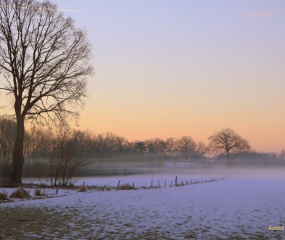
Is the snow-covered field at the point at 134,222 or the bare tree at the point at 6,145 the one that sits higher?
the bare tree at the point at 6,145

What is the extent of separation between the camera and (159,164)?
159625 millimetres

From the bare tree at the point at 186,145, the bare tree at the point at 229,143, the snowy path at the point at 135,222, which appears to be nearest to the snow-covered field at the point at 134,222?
the snowy path at the point at 135,222

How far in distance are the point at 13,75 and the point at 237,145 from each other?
104120mm

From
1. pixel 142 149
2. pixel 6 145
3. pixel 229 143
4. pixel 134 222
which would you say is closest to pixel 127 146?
pixel 142 149

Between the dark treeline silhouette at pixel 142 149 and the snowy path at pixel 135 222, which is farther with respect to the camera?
the dark treeline silhouette at pixel 142 149

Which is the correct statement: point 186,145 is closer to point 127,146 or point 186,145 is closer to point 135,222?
point 127,146

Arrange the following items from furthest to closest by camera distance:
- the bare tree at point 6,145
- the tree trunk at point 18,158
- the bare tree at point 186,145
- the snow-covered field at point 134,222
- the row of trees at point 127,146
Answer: the bare tree at point 186,145 < the row of trees at point 127,146 < the bare tree at point 6,145 < the tree trunk at point 18,158 < the snow-covered field at point 134,222

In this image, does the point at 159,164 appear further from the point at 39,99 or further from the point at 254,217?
the point at 254,217

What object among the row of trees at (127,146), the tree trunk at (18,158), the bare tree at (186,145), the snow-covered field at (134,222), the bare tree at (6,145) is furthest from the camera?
the bare tree at (186,145)

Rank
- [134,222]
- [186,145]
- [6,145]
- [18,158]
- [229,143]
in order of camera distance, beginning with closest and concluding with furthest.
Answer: [134,222] < [18,158] < [6,145] < [229,143] < [186,145]

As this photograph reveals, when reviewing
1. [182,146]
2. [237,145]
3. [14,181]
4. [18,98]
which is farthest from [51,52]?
[182,146]

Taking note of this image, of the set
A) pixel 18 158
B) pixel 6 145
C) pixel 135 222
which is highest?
pixel 6 145

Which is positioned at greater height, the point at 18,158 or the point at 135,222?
the point at 18,158

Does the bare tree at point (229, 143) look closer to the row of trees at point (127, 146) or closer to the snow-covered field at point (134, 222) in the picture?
the row of trees at point (127, 146)
